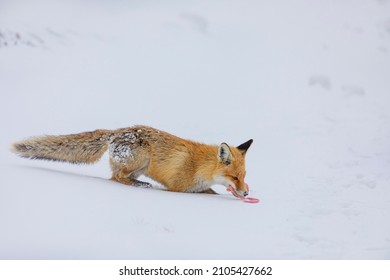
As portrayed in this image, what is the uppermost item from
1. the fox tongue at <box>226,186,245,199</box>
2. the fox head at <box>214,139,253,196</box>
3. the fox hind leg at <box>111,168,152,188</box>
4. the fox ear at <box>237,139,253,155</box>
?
the fox ear at <box>237,139,253,155</box>

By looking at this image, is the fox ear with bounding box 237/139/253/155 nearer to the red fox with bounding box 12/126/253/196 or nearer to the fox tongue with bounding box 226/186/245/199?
the red fox with bounding box 12/126/253/196

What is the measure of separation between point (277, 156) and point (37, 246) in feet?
11.0

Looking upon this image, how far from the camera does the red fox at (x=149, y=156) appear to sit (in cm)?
575

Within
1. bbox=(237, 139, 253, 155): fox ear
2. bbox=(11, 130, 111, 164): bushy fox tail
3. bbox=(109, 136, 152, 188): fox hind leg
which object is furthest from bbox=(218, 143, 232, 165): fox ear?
bbox=(11, 130, 111, 164): bushy fox tail

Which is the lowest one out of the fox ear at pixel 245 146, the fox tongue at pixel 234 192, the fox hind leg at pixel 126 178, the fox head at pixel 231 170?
the fox tongue at pixel 234 192

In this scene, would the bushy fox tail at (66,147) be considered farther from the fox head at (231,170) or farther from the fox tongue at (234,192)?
the fox tongue at (234,192)

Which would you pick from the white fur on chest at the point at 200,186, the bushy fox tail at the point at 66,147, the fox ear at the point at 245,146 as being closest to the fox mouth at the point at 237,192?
the white fur on chest at the point at 200,186

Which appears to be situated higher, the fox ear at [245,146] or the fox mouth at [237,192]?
the fox ear at [245,146]

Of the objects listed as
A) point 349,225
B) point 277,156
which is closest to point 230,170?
point 349,225

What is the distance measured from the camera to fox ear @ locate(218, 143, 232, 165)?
5.68 m

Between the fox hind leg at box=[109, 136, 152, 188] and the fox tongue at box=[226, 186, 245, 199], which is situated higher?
the fox hind leg at box=[109, 136, 152, 188]

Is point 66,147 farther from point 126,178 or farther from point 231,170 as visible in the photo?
point 231,170

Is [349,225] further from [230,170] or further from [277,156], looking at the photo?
[277,156]

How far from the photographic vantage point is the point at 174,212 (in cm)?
521
